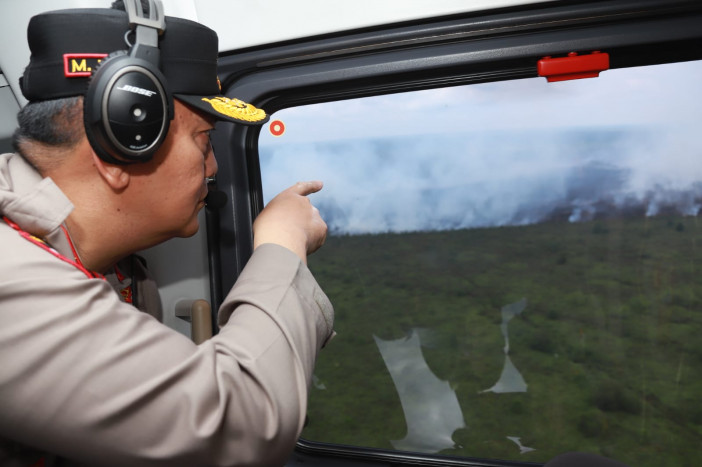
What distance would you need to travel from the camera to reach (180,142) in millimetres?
1092

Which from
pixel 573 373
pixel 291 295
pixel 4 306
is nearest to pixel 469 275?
pixel 573 373

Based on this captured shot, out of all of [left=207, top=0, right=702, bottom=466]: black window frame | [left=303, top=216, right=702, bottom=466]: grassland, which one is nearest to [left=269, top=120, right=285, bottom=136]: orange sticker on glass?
[left=207, top=0, right=702, bottom=466]: black window frame

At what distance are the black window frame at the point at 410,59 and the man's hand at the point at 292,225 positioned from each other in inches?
20.1

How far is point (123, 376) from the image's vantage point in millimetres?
755

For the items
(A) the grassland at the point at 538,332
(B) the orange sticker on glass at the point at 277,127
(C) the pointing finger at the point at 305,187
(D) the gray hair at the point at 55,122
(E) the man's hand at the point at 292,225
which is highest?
(D) the gray hair at the point at 55,122

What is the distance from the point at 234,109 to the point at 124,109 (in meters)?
0.27

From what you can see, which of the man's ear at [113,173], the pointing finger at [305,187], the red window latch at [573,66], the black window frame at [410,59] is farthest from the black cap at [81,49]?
the red window latch at [573,66]

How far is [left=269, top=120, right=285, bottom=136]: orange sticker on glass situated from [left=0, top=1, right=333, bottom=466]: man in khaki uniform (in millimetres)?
568

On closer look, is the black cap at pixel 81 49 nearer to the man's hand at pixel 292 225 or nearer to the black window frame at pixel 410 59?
the man's hand at pixel 292 225

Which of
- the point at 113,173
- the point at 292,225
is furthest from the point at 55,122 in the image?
the point at 292,225

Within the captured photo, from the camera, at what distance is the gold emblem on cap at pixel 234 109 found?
1102mm

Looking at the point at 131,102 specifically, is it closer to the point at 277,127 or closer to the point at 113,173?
the point at 113,173

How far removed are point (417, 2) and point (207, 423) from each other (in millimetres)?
1123

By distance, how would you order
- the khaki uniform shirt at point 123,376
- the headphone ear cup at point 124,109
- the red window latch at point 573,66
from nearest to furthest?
the khaki uniform shirt at point 123,376, the headphone ear cup at point 124,109, the red window latch at point 573,66
